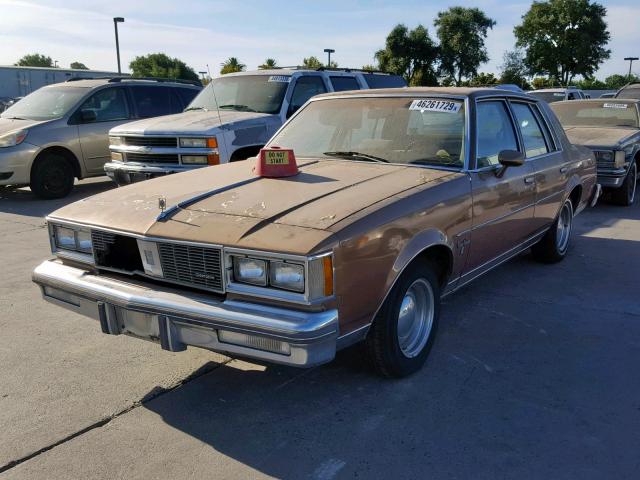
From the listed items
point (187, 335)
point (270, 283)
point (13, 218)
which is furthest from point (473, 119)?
point (13, 218)

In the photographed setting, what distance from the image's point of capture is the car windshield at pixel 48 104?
31.6ft

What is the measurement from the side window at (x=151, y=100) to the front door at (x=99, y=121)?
21 centimetres

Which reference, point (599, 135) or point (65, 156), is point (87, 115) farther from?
point (599, 135)

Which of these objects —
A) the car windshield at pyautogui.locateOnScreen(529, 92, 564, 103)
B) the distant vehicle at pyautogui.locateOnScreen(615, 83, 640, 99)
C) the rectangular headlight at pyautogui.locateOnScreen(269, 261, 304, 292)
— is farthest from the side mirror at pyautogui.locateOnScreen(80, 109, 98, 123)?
the distant vehicle at pyautogui.locateOnScreen(615, 83, 640, 99)

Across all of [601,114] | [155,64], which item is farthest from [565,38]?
[155,64]

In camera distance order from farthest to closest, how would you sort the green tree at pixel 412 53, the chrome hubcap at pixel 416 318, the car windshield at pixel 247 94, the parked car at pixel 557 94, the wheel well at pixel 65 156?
the green tree at pixel 412 53, the parked car at pixel 557 94, the wheel well at pixel 65 156, the car windshield at pixel 247 94, the chrome hubcap at pixel 416 318

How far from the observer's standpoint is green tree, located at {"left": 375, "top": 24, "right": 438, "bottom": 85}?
48.7m

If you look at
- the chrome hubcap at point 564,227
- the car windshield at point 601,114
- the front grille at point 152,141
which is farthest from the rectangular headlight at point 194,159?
the car windshield at point 601,114

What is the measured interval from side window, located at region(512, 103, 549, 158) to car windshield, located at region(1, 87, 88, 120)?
7.48 metres

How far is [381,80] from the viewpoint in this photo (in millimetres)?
10125

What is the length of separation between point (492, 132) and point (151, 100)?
766cm

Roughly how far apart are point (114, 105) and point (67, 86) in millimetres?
895

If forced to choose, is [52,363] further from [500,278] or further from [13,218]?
[13,218]

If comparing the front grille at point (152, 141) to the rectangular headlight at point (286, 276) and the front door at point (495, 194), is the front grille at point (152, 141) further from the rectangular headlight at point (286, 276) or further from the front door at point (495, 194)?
Result: the rectangular headlight at point (286, 276)
